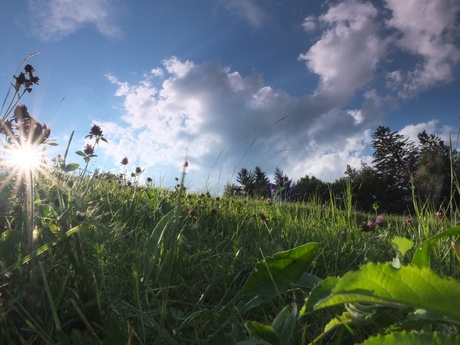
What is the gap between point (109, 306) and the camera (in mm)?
1264

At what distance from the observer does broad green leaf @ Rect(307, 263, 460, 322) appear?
1.91ft

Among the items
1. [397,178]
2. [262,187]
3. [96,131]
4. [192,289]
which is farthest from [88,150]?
[397,178]

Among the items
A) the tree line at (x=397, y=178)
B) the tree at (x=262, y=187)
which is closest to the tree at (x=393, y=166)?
the tree line at (x=397, y=178)

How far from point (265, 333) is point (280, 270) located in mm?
323

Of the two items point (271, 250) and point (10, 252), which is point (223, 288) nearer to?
point (271, 250)

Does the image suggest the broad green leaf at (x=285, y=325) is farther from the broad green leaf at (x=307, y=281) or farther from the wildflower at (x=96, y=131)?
the wildflower at (x=96, y=131)

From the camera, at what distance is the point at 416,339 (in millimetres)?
539

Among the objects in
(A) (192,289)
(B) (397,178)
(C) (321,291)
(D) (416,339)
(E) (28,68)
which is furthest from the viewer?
(B) (397,178)

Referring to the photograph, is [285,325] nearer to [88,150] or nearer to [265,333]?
[265,333]

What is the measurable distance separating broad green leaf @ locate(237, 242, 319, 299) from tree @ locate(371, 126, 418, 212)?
31353 millimetres

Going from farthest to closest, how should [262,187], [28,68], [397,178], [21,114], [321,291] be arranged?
[397,178] < [262,187] < [28,68] < [21,114] < [321,291]

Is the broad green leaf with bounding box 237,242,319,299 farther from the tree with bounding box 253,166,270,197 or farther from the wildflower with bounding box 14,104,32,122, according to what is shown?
the tree with bounding box 253,166,270,197

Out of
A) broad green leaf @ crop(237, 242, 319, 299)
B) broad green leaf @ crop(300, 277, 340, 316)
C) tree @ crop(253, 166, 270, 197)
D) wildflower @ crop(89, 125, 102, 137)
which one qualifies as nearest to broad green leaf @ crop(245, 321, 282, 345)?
broad green leaf @ crop(300, 277, 340, 316)

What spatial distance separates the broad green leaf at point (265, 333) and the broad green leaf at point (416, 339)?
38 cm
